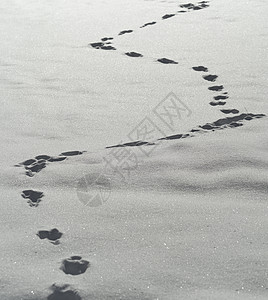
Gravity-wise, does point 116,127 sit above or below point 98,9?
below

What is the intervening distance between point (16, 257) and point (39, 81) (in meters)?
1.64

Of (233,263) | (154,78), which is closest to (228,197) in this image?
(233,263)

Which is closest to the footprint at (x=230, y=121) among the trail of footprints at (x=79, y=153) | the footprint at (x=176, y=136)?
the trail of footprints at (x=79, y=153)

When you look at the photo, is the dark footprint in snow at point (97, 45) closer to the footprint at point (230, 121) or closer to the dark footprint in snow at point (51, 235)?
the footprint at point (230, 121)

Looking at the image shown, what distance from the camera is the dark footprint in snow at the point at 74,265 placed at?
172 cm

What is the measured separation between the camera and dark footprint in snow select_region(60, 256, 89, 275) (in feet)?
5.64

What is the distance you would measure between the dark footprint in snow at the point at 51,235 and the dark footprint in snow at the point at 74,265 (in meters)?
0.12

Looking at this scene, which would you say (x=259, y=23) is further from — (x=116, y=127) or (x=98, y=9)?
(x=116, y=127)

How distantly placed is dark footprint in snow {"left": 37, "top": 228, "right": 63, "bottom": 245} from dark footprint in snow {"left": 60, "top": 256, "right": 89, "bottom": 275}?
0.40 ft

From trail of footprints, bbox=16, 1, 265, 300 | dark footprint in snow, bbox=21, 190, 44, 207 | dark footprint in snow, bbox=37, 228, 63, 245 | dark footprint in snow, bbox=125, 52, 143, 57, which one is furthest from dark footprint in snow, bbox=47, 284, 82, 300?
dark footprint in snow, bbox=125, 52, 143, 57

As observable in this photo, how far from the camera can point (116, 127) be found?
2.66 m

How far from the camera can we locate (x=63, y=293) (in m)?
1.63

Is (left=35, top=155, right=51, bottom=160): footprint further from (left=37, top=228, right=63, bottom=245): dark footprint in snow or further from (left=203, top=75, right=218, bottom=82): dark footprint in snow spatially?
(left=203, top=75, right=218, bottom=82): dark footprint in snow

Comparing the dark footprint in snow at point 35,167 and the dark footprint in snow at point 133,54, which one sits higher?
the dark footprint in snow at point 133,54
